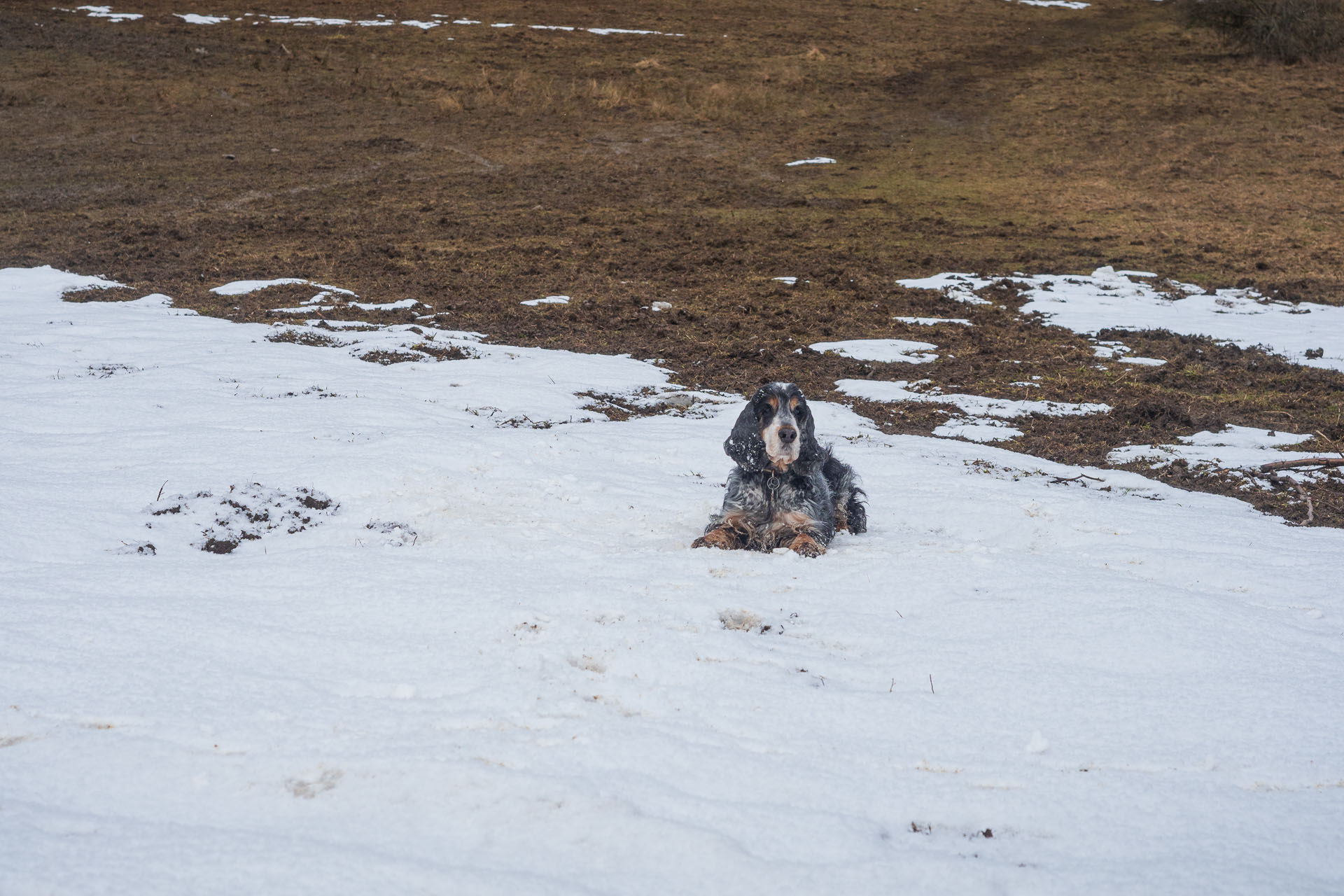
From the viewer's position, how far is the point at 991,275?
13.9m

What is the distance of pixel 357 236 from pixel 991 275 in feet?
31.1

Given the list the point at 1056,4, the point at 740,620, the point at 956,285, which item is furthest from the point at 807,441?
the point at 1056,4

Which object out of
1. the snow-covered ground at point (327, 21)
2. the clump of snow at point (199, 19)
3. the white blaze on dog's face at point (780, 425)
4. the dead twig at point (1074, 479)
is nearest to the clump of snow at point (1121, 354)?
the dead twig at point (1074, 479)

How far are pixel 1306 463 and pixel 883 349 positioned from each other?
457cm

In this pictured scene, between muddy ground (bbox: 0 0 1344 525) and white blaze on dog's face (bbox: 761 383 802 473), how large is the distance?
3245mm

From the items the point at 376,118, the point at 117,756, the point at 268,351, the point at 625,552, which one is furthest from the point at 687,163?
the point at 117,756

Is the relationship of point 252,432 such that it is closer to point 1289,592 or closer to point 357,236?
point 1289,592

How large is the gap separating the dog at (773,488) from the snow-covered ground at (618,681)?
0.79 feet

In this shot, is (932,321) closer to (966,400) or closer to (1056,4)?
(966,400)

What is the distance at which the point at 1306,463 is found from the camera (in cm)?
674

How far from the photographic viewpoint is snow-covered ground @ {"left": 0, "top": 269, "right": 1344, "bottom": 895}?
2625 millimetres

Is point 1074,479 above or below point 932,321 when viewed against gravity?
below

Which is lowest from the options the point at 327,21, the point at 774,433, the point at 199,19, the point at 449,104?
the point at 774,433

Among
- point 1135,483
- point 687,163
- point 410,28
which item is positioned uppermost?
point 410,28
